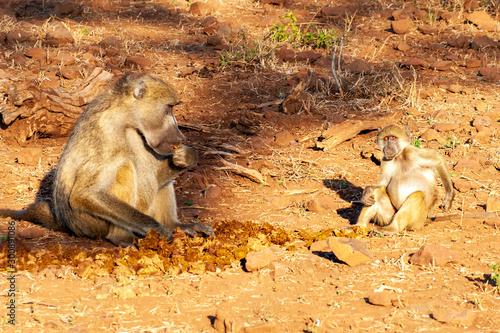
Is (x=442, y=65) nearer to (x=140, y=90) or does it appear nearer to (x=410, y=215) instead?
(x=410, y=215)

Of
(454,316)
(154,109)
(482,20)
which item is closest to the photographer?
(454,316)

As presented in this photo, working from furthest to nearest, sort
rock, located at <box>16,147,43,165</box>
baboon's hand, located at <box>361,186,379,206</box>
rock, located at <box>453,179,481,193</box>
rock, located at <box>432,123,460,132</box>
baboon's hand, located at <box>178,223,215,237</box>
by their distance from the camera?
1. rock, located at <box>432,123,460,132</box>
2. rock, located at <box>16,147,43,165</box>
3. rock, located at <box>453,179,481,193</box>
4. baboon's hand, located at <box>361,186,379,206</box>
5. baboon's hand, located at <box>178,223,215,237</box>

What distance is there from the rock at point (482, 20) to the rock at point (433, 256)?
701cm

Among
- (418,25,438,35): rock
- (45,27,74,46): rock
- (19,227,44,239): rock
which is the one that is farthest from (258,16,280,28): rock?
(19,227,44,239): rock

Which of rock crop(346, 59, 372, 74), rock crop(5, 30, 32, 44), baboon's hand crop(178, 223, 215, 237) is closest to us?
baboon's hand crop(178, 223, 215, 237)

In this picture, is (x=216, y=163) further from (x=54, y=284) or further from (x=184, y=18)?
(x=184, y=18)

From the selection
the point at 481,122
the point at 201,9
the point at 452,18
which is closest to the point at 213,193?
the point at 481,122

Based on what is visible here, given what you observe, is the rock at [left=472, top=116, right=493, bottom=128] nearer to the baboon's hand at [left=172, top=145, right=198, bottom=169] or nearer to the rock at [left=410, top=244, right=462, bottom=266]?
the rock at [left=410, top=244, right=462, bottom=266]

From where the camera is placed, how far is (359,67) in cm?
847

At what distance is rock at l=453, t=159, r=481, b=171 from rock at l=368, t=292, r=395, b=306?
2.98m

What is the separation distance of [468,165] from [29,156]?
14.9 feet

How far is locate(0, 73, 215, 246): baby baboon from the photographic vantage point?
4277mm

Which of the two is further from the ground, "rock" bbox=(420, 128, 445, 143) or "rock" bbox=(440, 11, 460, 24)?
"rock" bbox=(440, 11, 460, 24)

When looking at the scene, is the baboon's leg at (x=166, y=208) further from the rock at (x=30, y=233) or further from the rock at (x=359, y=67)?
the rock at (x=359, y=67)
